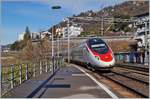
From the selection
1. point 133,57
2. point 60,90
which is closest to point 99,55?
point 60,90

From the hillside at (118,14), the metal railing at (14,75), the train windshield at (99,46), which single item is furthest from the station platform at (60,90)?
the hillside at (118,14)

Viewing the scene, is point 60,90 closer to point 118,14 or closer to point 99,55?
point 99,55

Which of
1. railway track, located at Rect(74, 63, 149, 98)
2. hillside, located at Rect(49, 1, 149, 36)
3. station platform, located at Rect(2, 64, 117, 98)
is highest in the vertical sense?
hillside, located at Rect(49, 1, 149, 36)

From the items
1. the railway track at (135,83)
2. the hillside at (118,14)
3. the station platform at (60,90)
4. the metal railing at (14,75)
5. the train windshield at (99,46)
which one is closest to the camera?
the station platform at (60,90)

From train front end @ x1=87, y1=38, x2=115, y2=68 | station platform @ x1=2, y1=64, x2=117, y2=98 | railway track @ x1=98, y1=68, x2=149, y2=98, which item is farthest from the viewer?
train front end @ x1=87, y1=38, x2=115, y2=68

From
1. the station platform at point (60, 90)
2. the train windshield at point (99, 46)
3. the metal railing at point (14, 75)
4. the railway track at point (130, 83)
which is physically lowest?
the railway track at point (130, 83)

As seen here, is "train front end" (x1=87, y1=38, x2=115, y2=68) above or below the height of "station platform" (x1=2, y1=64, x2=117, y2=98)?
above

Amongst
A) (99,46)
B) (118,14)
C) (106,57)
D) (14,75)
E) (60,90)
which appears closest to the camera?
(60,90)

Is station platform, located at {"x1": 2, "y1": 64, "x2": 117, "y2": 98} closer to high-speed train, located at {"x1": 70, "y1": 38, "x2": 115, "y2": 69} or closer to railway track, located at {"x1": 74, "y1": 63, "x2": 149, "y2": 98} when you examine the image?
railway track, located at {"x1": 74, "y1": 63, "x2": 149, "y2": 98}

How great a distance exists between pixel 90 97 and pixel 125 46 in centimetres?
10194

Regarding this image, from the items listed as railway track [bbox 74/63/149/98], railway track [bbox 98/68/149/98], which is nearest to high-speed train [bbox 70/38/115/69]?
railway track [bbox 74/63/149/98]

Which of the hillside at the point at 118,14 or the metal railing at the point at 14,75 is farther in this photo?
the hillside at the point at 118,14

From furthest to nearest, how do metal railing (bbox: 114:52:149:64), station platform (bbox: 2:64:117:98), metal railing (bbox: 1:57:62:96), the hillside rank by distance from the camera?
the hillside, metal railing (bbox: 114:52:149:64), metal railing (bbox: 1:57:62:96), station platform (bbox: 2:64:117:98)

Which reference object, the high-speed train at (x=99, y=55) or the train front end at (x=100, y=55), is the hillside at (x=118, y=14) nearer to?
the high-speed train at (x=99, y=55)
